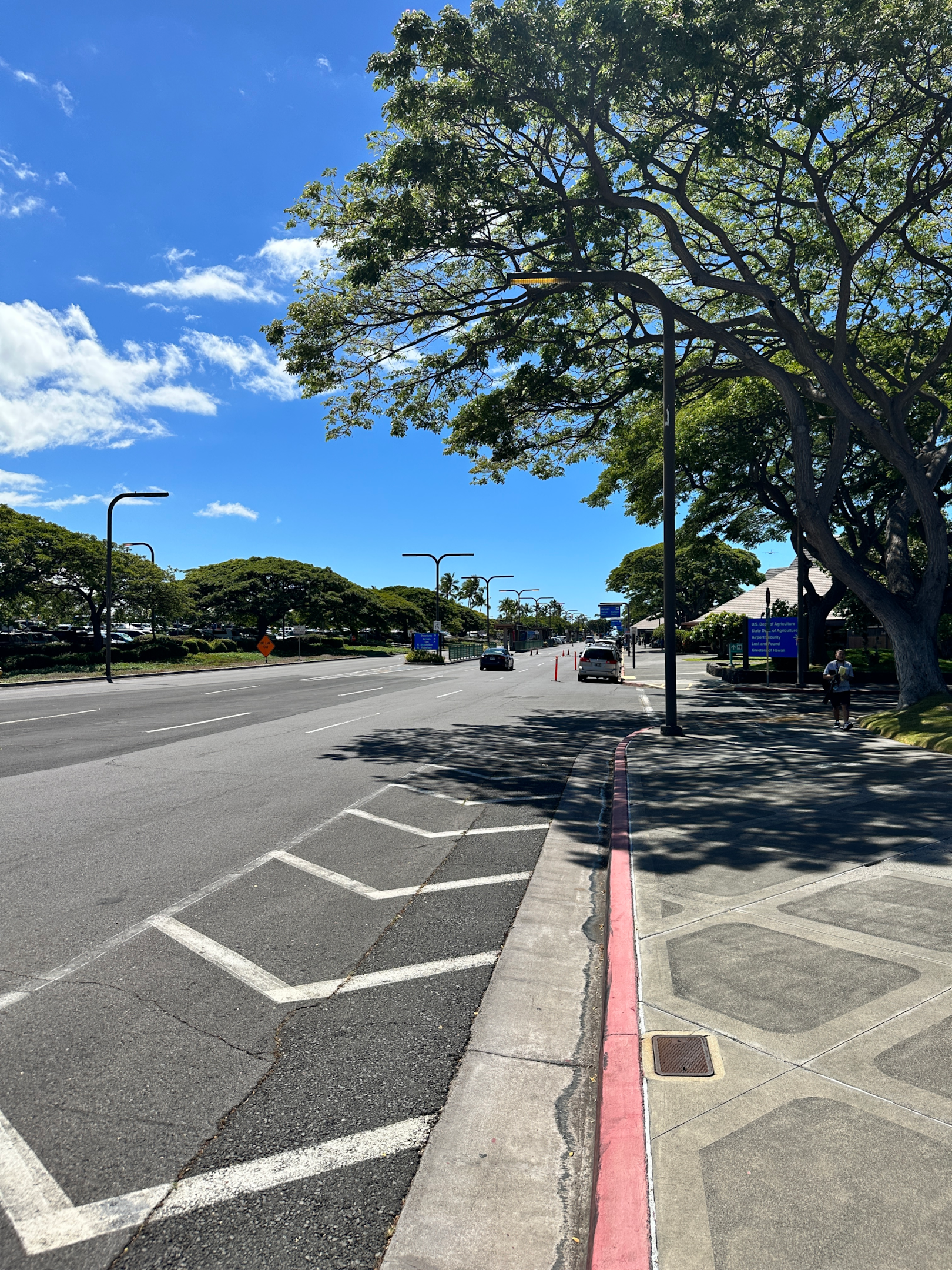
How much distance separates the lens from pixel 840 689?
1548 centimetres

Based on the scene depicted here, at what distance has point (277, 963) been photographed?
4.61 metres

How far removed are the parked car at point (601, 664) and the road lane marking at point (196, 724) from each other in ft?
58.9

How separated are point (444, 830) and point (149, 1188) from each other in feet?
17.0

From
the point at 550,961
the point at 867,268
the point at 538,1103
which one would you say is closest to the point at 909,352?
the point at 867,268

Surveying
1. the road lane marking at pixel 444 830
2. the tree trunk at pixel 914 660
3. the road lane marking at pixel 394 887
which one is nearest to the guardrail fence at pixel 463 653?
the tree trunk at pixel 914 660

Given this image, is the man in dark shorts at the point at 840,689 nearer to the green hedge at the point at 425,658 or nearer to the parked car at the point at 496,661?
the parked car at the point at 496,661

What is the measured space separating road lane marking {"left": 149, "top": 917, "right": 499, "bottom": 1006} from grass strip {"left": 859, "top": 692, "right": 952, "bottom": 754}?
10576mm

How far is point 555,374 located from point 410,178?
636cm

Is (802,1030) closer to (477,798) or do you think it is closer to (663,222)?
(477,798)

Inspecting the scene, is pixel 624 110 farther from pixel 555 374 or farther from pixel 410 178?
pixel 555 374

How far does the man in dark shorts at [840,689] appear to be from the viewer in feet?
50.6

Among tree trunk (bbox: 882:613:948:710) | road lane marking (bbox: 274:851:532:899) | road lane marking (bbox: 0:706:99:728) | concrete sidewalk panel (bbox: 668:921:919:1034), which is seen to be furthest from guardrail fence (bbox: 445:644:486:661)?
concrete sidewalk panel (bbox: 668:921:919:1034)

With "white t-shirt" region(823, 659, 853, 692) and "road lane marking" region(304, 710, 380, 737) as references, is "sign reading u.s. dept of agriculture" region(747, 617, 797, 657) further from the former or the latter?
"road lane marking" region(304, 710, 380, 737)

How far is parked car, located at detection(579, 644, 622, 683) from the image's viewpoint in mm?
34000
